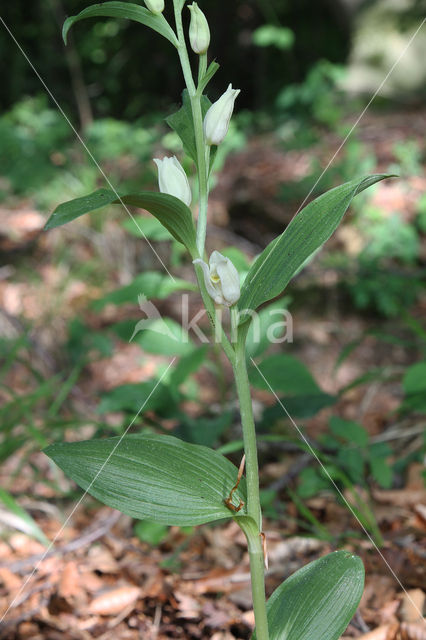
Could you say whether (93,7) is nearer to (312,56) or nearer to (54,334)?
(54,334)

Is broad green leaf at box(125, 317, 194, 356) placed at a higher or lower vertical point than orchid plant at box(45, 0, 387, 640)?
lower

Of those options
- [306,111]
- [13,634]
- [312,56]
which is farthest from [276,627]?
[312,56]

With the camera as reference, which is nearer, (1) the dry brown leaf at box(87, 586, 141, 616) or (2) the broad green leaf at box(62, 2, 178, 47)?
(2) the broad green leaf at box(62, 2, 178, 47)

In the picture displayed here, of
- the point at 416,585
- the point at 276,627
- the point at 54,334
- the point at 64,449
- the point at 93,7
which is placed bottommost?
the point at 54,334

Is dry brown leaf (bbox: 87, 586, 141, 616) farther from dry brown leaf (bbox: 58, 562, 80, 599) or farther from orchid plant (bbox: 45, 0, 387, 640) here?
orchid plant (bbox: 45, 0, 387, 640)

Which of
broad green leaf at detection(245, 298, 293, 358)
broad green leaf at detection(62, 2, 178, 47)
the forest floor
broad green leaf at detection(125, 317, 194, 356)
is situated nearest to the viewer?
broad green leaf at detection(62, 2, 178, 47)

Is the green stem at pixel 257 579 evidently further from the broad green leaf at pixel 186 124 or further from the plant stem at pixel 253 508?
the broad green leaf at pixel 186 124

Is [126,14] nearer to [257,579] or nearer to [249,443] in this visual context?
[249,443]

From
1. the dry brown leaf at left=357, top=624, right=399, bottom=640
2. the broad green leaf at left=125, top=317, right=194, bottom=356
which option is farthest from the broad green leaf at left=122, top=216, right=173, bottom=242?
the dry brown leaf at left=357, top=624, right=399, bottom=640

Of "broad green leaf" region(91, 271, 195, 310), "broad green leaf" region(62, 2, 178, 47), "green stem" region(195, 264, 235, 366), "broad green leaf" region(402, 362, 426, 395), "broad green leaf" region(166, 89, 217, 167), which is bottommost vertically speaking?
"broad green leaf" region(402, 362, 426, 395)
